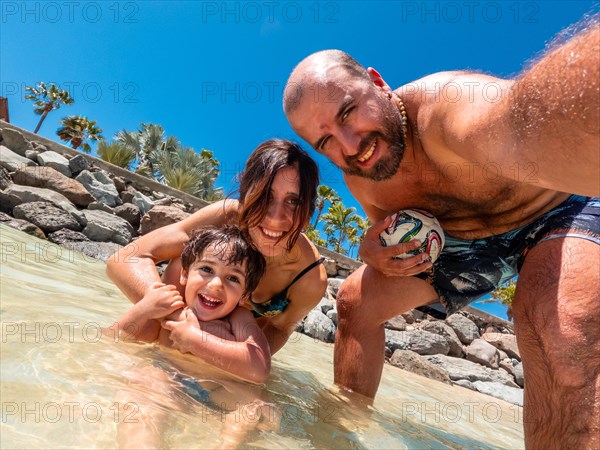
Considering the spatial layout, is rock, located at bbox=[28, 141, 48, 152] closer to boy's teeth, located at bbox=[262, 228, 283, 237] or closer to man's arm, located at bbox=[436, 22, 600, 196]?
boy's teeth, located at bbox=[262, 228, 283, 237]

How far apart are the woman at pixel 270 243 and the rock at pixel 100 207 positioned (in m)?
5.42

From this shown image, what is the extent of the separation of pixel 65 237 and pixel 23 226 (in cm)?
52

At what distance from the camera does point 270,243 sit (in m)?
2.81

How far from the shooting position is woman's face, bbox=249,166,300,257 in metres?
2.70

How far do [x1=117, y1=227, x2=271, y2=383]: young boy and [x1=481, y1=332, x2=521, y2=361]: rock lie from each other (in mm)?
7489

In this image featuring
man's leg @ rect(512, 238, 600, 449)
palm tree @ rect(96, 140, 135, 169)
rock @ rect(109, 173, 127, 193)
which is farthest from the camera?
palm tree @ rect(96, 140, 135, 169)

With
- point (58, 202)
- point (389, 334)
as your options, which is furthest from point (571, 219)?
point (58, 202)

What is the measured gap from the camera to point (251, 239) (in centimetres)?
282

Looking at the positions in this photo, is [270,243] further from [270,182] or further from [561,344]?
[561,344]

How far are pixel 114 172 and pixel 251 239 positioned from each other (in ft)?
27.2

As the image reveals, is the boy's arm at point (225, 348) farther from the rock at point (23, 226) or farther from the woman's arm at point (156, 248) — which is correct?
the rock at point (23, 226)

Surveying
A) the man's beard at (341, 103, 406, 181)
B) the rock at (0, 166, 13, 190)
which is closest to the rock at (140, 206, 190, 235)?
the rock at (0, 166, 13, 190)

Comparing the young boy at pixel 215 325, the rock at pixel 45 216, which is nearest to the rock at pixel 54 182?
the rock at pixel 45 216

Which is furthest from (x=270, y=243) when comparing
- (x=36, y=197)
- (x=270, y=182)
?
(x=36, y=197)
